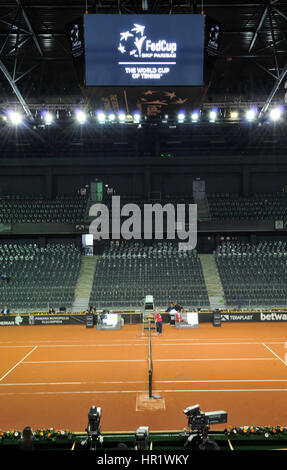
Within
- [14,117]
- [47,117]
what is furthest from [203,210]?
[14,117]

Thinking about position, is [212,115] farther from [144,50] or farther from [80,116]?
[144,50]

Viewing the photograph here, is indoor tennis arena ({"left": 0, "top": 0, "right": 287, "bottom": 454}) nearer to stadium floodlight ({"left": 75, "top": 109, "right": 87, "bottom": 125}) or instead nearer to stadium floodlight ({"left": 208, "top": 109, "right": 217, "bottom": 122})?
stadium floodlight ({"left": 75, "top": 109, "right": 87, "bottom": 125})

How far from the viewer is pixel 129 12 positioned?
526 inches

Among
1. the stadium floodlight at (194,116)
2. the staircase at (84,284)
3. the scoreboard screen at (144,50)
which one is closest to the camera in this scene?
the scoreboard screen at (144,50)

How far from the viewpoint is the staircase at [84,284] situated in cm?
2749

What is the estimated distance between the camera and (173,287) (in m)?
28.3

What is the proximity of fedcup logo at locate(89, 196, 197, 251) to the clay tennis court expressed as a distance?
13300 millimetres

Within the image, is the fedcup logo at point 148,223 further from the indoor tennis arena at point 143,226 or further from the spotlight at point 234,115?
the spotlight at point 234,115

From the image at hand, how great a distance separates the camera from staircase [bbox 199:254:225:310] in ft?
89.8

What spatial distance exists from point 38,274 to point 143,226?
33.1 ft

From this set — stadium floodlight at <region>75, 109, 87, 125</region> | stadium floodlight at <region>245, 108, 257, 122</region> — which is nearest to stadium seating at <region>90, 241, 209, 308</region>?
stadium floodlight at <region>75, 109, 87, 125</region>

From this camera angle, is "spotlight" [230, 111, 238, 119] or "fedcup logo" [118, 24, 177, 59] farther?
"spotlight" [230, 111, 238, 119]

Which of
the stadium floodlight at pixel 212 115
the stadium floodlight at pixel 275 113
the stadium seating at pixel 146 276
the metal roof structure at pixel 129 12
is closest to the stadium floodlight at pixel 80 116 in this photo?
the metal roof structure at pixel 129 12

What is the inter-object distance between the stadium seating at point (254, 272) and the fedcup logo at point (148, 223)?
144 inches
